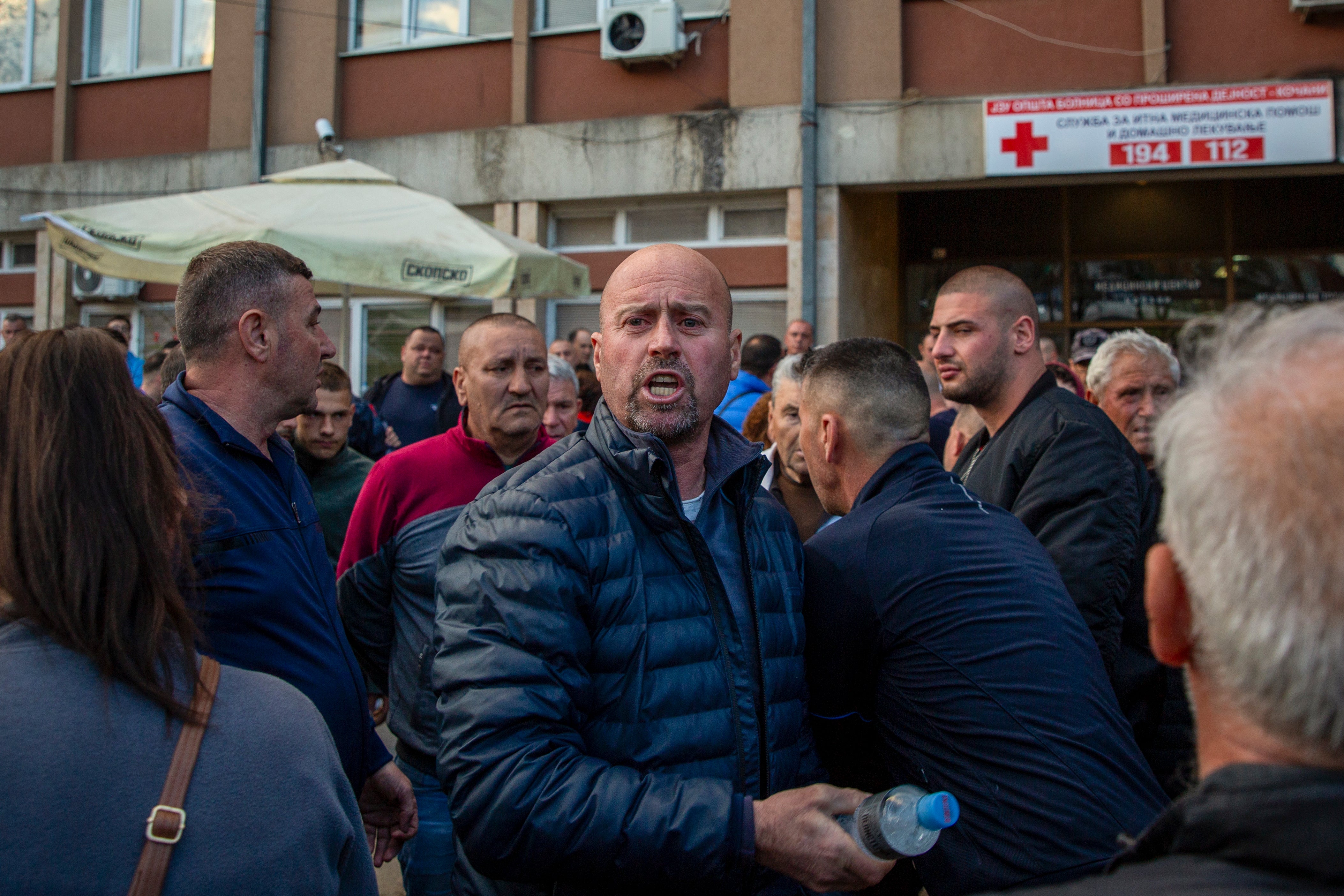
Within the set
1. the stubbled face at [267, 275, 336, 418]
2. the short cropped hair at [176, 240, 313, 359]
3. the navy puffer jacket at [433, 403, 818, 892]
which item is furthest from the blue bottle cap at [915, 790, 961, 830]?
the short cropped hair at [176, 240, 313, 359]

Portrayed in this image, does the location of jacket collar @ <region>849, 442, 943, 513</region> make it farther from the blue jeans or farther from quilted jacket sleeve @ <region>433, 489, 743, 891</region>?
the blue jeans

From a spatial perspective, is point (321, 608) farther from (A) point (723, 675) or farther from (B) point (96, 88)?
(B) point (96, 88)

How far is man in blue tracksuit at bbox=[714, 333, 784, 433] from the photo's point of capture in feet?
19.6

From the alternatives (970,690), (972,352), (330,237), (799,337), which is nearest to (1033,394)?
(972,352)

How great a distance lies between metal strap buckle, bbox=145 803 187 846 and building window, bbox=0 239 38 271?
14.0 m

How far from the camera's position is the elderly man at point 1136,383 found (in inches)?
178

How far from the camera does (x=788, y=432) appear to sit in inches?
177

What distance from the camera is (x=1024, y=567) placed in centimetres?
228

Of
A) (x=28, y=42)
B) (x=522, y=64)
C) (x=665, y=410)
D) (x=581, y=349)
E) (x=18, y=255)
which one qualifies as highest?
(x=28, y=42)

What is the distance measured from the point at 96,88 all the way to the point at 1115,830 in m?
14.0

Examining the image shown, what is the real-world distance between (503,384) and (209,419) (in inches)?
50.8

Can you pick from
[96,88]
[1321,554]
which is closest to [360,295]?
[96,88]

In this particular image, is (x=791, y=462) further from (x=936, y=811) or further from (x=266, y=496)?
(x=936, y=811)

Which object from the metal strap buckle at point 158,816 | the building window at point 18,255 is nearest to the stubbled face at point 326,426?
the metal strap buckle at point 158,816
